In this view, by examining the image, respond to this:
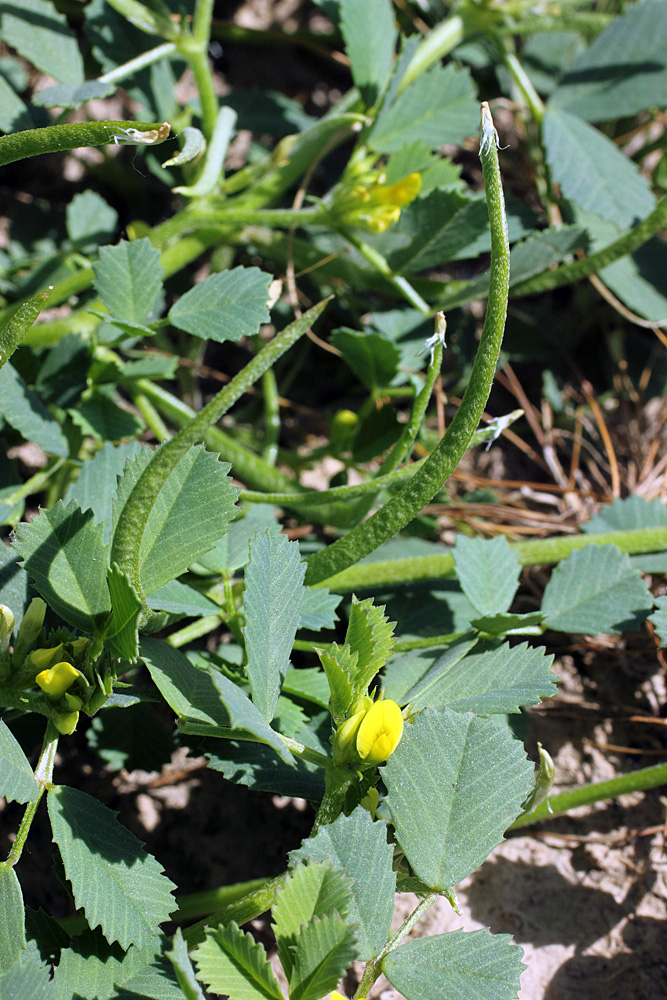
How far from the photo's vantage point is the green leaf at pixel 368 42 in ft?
4.09

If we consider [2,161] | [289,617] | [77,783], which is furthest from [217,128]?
[77,783]

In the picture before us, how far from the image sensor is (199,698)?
2.62 ft

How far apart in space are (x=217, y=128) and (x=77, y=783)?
1.04 meters

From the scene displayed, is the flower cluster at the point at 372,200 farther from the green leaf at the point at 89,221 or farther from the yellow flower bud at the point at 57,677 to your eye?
the yellow flower bud at the point at 57,677

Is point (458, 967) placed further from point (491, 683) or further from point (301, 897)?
point (491, 683)

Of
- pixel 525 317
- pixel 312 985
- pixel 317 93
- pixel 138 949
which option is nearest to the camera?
pixel 312 985

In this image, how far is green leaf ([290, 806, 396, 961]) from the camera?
29.4 inches

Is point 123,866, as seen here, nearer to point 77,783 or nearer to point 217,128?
point 77,783

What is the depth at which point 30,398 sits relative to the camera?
43.4 inches

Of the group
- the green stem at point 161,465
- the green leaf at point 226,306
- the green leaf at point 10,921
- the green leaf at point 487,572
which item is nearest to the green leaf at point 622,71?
the green leaf at point 226,306

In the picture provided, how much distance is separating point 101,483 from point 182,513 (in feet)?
0.67

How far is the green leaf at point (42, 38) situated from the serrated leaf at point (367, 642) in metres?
1.01

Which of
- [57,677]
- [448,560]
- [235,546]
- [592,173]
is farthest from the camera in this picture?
[592,173]

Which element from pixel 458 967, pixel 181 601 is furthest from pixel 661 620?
pixel 181 601
